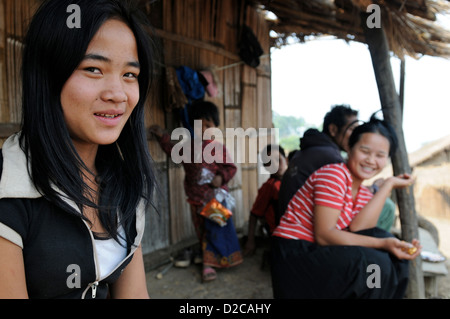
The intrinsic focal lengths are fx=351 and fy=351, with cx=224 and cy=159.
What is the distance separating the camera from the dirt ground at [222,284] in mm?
3465

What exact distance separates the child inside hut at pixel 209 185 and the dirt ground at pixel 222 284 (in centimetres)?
13

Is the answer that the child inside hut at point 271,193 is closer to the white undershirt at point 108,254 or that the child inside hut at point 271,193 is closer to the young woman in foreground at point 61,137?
the white undershirt at point 108,254

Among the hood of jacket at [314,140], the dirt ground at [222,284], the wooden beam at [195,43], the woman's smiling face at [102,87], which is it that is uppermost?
the wooden beam at [195,43]

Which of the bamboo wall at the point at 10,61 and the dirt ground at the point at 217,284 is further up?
the bamboo wall at the point at 10,61

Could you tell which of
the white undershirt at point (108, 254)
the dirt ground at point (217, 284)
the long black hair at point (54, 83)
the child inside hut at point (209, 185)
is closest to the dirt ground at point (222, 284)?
the dirt ground at point (217, 284)

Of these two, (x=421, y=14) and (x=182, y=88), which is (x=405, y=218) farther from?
(x=182, y=88)

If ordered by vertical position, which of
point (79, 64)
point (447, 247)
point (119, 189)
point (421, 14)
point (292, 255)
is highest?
point (421, 14)

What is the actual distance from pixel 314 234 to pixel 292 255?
20 cm

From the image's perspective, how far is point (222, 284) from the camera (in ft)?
12.1

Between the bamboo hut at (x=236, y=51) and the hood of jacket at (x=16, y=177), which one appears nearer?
the hood of jacket at (x=16, y=177)
